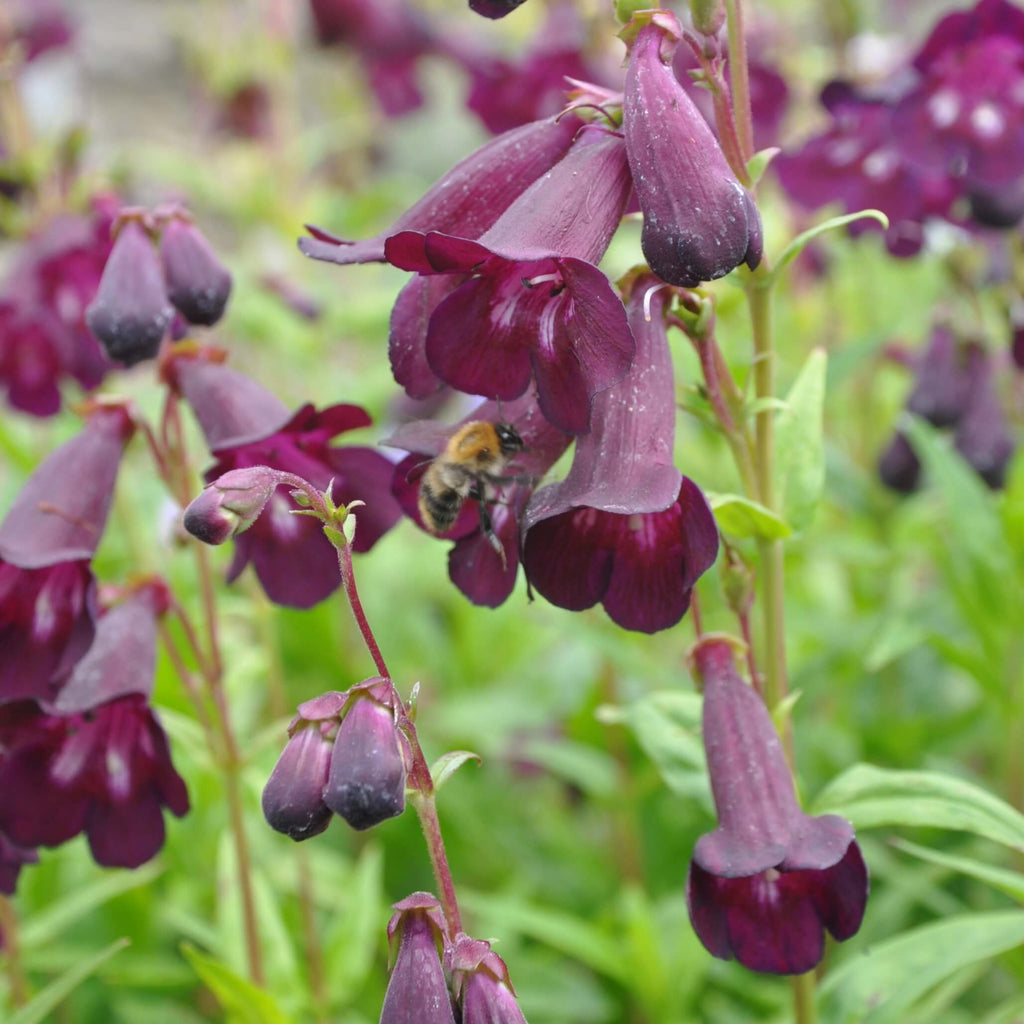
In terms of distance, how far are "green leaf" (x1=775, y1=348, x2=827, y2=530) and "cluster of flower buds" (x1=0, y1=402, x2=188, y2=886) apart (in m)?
0.87

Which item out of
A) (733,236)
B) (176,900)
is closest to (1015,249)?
(733,236)

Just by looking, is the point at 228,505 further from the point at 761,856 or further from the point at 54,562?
the point at 761,856

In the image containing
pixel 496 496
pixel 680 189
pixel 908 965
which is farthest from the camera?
pixel 908 965

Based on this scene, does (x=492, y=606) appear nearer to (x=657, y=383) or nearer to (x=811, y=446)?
(x=657, y=383)

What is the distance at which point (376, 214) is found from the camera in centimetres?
420

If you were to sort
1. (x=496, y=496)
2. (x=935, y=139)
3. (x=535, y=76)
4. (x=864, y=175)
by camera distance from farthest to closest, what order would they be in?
(x=535, y=76) < (x=864, y=175) < (x=935, y=139) < (x=496, y=496)

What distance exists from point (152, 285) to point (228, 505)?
60 centimetres

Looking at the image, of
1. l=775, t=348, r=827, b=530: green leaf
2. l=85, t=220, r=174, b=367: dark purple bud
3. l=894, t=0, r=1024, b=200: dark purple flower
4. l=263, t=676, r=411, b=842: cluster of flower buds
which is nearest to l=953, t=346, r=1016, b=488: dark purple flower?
l=894, t=0, r=1024, b=200: dark purple flower

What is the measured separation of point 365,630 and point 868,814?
0.76 metres

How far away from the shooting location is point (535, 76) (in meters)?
3.27

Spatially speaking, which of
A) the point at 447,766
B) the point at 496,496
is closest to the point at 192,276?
the point at 496,496

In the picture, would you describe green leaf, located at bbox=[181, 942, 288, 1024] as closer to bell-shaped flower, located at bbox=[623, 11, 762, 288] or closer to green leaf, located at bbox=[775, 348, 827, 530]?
green leaf, located at bbox=[775, 348, 827, 530]

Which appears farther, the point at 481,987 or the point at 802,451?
the point at 802,451

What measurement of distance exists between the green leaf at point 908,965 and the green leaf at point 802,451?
612 mm
